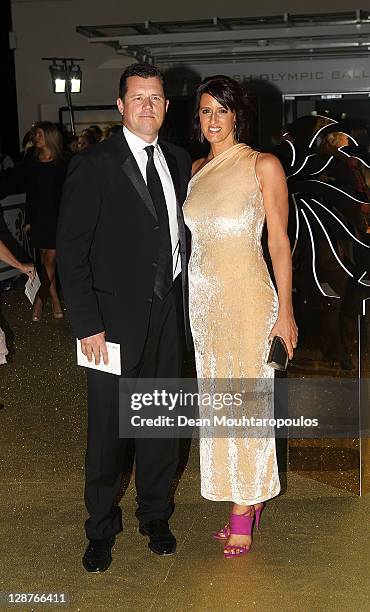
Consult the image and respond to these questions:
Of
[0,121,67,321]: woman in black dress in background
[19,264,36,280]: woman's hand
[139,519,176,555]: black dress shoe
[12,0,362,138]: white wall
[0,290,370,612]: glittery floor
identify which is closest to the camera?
[0,290,370,612]: glittery floor

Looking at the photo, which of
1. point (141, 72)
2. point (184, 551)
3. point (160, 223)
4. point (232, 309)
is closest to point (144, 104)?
Answer: point (141, 72)

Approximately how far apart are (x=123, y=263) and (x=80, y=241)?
179mm

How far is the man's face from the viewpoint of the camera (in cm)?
324

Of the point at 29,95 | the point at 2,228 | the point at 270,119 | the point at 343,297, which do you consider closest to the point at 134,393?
the point at 343,297

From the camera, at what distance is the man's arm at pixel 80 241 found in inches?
127

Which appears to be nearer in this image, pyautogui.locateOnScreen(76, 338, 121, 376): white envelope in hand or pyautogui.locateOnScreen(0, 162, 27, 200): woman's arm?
pyautogui.locateOnScreen(76, 338, 121, 376): white envelope in hand

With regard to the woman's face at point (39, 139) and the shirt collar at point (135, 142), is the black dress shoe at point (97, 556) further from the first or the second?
the woman's face at point (39, 139)

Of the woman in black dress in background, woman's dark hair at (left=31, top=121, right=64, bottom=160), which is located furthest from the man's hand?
the woman in black dress in background

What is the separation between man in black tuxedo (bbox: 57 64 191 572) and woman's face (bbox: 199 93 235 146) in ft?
0.49

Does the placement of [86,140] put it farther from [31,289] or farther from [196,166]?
[196,166]

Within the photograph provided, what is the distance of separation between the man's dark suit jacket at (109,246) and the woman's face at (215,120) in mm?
296

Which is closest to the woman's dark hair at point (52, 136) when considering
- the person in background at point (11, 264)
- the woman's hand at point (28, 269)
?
the person in background at point (11, 264)

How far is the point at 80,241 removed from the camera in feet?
10.6

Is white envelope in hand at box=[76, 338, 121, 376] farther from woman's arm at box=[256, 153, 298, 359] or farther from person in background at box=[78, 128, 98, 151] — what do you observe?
person in background at box=[78, 128, 98, 151]
